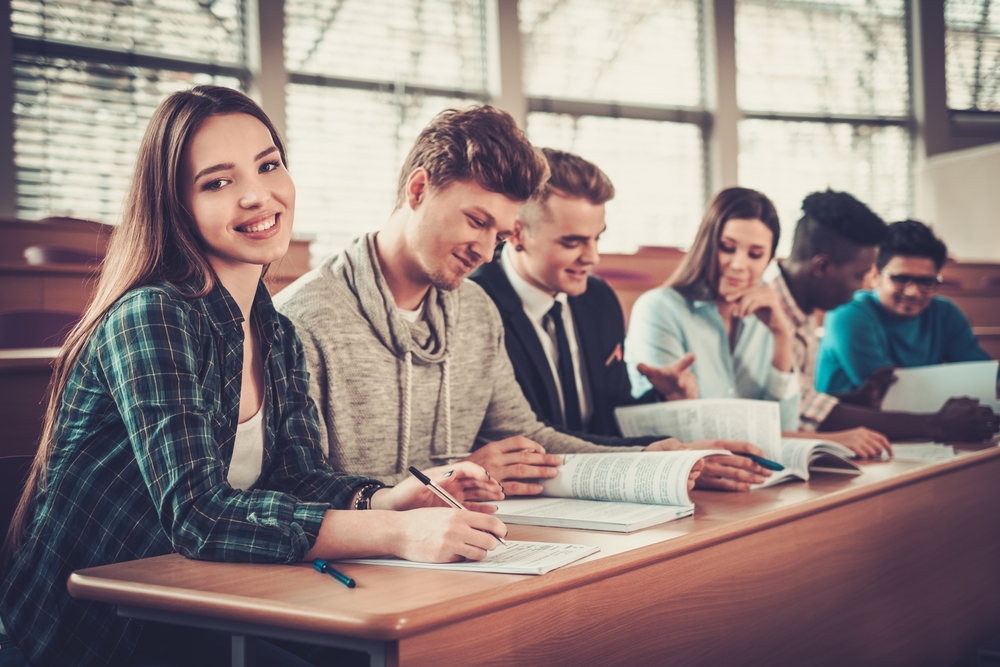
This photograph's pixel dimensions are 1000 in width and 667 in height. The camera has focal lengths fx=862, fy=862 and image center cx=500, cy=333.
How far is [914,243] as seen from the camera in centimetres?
283

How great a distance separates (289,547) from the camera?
2.98ft

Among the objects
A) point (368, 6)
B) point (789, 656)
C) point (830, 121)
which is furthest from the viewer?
point (830, 121)

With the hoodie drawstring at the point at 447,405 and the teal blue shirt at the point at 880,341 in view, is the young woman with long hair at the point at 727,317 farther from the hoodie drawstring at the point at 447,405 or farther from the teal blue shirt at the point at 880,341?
the hoodie drawstring at the point at 447,405

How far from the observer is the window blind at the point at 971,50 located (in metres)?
7.73

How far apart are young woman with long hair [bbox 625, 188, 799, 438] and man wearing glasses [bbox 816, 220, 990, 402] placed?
0.58 meters

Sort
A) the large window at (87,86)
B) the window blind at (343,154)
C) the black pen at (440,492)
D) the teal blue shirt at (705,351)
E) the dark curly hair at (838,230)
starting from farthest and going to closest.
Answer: the window blind at (343,154), the large window at (87,86), the dark curly hair at (838,230), the teal blue shirt at (705,351), the black pen at (440,492)

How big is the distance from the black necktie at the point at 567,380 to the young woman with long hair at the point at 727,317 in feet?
0.80

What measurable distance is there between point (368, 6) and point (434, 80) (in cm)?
69

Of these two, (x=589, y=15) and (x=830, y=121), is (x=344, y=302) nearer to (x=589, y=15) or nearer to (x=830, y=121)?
(x=589, y=15)

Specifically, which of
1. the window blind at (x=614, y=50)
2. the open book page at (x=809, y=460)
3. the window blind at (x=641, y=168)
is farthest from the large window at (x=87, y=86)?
the open book page at (x=809, y=460)

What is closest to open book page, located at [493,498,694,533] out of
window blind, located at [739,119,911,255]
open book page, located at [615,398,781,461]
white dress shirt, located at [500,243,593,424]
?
open book page, located at [615,398,781,461]

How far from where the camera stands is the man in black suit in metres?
1.93

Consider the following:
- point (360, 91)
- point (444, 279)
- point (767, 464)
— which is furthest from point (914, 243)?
point (360, 91)

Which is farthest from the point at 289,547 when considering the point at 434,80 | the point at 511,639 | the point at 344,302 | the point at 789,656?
the point at 434,80
